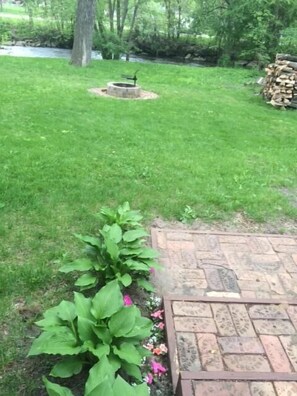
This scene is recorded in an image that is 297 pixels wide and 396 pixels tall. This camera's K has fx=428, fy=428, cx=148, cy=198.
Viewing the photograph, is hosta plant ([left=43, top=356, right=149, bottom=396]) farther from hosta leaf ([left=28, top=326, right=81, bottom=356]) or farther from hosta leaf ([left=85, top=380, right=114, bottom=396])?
hosta leaf ([left=28, top=326, right=81, bottom=356])

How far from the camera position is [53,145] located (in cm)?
542

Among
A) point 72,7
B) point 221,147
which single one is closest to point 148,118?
point 221,147

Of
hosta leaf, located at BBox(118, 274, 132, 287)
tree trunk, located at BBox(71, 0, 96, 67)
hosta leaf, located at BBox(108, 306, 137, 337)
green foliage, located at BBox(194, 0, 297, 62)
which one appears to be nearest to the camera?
hosta leaf, located at BBox(108, 306, 137, 337)

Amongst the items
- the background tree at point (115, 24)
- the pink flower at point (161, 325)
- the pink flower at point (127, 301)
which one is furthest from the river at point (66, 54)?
the pink flower at point (161, 325)

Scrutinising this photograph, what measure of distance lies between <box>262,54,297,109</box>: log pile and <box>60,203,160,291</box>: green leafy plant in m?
6.96

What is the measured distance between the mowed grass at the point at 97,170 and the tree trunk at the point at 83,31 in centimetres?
384

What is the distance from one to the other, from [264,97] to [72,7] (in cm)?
1460

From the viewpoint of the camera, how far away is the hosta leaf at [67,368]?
201 cm

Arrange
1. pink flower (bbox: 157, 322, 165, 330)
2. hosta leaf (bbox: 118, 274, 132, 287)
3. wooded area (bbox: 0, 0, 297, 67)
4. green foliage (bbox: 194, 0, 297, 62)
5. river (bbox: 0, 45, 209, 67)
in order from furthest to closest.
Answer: river (bbox: 0, 45, 209, 67), wooded area (bbox: 0, 0, 297, 67), green foliage (bbox: 194, 0, 297, 62), hosta leaf (bbox: 118, 274, 132, 287), pink flower (bbox: 157, 322, 165, 330)

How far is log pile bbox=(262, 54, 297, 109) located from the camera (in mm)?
8805

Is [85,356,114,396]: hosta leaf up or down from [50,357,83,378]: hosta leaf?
up

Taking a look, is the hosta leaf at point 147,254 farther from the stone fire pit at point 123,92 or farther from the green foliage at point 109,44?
the green foliage at point 109,44

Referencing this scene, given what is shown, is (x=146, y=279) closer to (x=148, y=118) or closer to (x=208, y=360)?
(x=208, y=360)

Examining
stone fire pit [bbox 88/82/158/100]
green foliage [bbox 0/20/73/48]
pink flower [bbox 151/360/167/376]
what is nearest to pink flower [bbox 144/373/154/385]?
pink flower [bbox 151/360/167/376]
